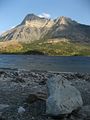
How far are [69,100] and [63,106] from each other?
29.3 inches

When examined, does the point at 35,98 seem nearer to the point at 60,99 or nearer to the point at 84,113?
the point at 60,99

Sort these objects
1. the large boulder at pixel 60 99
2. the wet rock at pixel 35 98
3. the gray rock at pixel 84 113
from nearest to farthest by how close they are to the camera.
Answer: the large boulder at pixel 60 99, the gray rock at pixel 84 113, the wet rock at pixel 35 98

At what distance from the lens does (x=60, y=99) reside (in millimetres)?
17562

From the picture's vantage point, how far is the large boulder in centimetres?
1720

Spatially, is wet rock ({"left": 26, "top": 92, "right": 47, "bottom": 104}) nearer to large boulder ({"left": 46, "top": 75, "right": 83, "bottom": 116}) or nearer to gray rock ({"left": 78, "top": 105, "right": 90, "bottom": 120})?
large boulder ({"left": 46, "top": 75, "right": 83, "bottom": 116})

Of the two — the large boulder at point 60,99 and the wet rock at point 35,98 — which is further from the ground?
the large boulder at point 60,99

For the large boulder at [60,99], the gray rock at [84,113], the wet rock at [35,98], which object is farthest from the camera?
the wet rock at [35,98]

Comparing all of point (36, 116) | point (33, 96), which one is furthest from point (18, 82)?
point (36, 116)

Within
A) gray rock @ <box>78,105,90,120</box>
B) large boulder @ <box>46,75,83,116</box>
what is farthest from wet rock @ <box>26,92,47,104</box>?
gray rock @ <box>78,105,90,120</box>

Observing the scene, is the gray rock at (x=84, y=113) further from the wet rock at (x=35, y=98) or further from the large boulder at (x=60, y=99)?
the wet rock at (x=35, y=98)

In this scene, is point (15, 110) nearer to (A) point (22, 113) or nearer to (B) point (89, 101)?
(A) point (22, 113)

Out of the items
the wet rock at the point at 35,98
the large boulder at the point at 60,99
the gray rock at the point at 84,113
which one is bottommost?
the gray rock at the point at 84,113

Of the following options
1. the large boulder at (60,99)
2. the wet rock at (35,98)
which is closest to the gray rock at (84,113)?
the large boulder at (60,99)

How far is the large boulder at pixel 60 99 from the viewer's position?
1720cm
